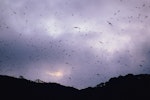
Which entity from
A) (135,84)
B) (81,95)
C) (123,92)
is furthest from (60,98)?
(135,84)

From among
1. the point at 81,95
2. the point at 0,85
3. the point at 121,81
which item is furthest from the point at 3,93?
the point at 121,81

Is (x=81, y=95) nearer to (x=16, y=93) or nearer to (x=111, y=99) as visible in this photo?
(x=111, y=99)

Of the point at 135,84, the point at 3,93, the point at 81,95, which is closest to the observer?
the point at 3,93

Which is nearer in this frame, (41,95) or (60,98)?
(41,95)

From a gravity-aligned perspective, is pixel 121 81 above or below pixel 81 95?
above

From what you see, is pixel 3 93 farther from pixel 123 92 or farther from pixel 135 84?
pixel 135 84

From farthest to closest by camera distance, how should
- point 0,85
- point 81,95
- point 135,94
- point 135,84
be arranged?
point 81,95
point 135,84
point 135,94
point 0,85
